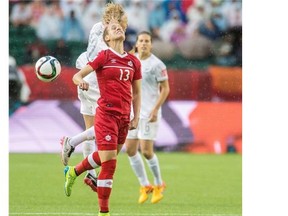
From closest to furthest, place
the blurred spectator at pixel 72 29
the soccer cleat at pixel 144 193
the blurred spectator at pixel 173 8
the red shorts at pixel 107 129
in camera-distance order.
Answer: the red shorts at pixel 107 129
the soccer cleat at pixel 144 193
the blurred spectator at pixel 72 29
the blurred spectator at pixel 173 8

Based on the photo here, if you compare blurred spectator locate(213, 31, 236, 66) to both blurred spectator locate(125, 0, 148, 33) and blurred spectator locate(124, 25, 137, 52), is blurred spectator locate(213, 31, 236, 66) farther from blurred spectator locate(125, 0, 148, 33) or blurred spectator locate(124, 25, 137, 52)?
blurred spectator locate(124, 25, 137, 52)

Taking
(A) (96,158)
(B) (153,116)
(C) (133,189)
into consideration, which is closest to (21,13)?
(C) (133,189)

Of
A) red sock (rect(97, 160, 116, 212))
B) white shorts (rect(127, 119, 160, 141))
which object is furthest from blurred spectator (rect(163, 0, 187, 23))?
red sock (rect(97, 160, 116, 212))

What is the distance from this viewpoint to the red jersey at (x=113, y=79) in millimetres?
7719

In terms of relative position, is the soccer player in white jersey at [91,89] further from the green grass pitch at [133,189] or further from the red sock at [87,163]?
the green grass pitch at [133,189]

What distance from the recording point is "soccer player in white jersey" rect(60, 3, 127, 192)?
8.12 m

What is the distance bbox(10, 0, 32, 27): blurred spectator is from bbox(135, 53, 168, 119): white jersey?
18.6 ft

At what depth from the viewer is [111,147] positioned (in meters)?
7.71

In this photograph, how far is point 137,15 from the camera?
16.7 metres

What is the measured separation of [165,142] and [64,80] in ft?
7.52

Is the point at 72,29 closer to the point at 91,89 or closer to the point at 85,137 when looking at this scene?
the point at 91,89

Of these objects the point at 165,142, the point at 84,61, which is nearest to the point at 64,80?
the point at 165,142

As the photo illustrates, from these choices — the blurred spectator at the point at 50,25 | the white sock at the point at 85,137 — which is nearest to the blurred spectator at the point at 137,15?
the blurred spectator at the point at 50,25
